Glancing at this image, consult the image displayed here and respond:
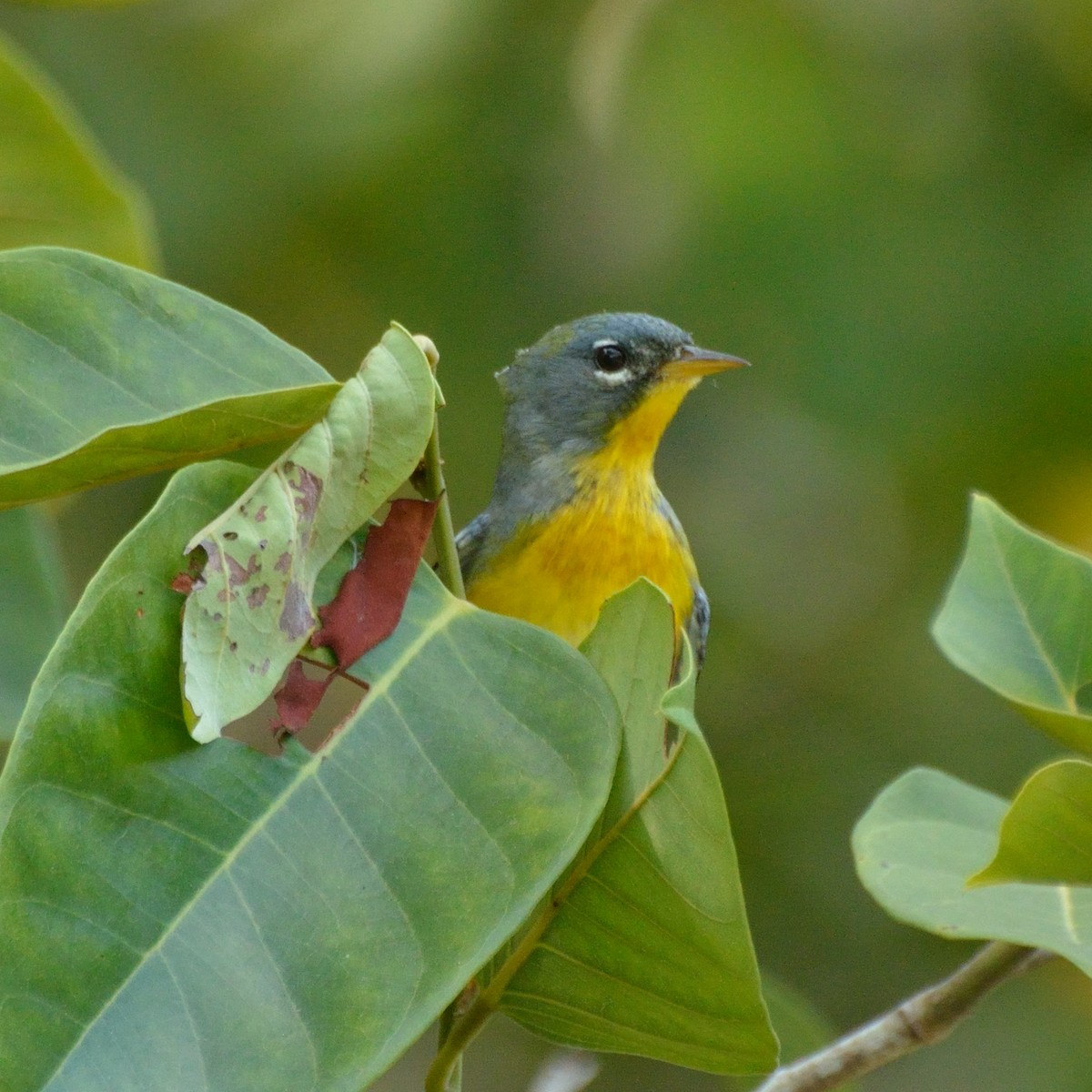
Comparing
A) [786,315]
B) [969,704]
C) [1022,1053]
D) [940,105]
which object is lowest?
[1022,1053]

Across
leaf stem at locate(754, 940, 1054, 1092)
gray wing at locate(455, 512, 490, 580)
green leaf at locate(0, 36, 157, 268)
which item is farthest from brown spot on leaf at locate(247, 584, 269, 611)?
gray wing at locate(455, 512, 490, 580)

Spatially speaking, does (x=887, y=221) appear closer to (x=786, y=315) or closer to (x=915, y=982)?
(x=786, y=315)

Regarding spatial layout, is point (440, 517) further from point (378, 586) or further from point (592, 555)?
point (592, 555)

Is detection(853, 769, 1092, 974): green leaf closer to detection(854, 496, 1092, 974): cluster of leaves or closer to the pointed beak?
detection(854, 496, 1092, 974): cluster of leaves

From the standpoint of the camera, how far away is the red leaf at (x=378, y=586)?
5.30 feet

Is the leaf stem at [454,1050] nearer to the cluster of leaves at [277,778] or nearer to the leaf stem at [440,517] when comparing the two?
the cluster of leaves at [277,778]

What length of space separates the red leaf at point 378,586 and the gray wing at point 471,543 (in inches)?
73.3

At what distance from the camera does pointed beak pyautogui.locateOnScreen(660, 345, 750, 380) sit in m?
3.71

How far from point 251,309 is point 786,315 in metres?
1.85

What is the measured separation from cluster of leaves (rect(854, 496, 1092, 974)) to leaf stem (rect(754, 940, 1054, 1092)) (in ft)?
0.45

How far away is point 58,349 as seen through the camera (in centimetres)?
155

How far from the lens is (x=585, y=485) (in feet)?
11.9

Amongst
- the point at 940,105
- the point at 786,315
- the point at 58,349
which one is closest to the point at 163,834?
the point at 58,349

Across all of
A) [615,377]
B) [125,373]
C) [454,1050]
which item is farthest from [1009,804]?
[615,377]
